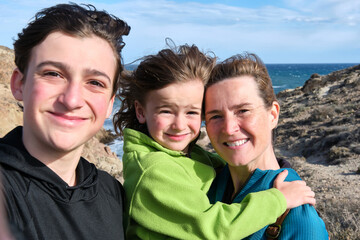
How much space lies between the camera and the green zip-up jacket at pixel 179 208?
217 cm

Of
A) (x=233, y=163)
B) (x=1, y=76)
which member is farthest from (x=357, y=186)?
(x=1, y=76)

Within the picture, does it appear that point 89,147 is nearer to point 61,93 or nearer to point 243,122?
point 243,122

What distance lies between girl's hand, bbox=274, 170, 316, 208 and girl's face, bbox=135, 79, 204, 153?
80 cm

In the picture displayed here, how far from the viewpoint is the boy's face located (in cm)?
179

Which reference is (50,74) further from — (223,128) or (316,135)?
(316,135)

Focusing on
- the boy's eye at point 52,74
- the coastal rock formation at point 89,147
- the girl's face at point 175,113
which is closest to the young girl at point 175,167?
the girl's face at point 175,113

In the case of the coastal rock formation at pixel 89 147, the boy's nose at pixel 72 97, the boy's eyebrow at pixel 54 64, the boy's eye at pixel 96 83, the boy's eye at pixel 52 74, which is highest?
the boy's eyebrow at pixel 54 64

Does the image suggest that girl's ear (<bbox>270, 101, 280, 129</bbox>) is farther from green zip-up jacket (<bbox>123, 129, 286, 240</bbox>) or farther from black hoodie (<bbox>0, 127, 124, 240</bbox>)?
black hoodie (<bbox>0, 127, 124, 240</bbox>)

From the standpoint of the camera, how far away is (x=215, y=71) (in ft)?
9.39

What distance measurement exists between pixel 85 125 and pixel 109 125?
26.3 m

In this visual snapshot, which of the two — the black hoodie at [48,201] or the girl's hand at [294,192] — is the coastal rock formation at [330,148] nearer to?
the girl's hand at [294,192]

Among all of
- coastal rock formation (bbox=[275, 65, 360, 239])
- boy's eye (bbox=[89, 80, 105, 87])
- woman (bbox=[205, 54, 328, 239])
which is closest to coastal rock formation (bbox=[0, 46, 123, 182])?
coastal rock formation (bbox=[275, 65, 360, 239])

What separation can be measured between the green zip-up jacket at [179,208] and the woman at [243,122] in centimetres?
29

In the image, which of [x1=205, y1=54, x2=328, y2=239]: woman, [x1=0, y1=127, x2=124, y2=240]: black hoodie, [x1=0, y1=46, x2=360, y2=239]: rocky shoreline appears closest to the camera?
[x1=0, y1=127, x2=124, y2=240]: black hoodie
